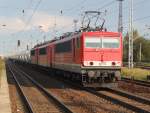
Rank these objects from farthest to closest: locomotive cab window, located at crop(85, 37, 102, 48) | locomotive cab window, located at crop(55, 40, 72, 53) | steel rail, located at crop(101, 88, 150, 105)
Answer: locomotive cab window, located at crop(55, 40, 72, 53) < locomotive cab window, located at crop(85, 37, 102, 48) < steel rail, located at crop(101, 88, 150, 105)

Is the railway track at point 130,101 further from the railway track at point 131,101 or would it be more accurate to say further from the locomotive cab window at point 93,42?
the locomotive cab window at point 93,42

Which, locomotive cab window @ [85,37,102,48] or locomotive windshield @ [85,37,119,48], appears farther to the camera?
locomotive windshield @ [85,37,119,48]

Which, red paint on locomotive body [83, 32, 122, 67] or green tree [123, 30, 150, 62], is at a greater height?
green tree [123, 30, 150, 62]

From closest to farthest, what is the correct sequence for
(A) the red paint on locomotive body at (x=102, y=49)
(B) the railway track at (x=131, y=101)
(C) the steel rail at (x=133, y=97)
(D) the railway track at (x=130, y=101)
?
(B) the railway track at (x=131, y=101), (D) the railway track at (x=130, y=101), (C) the steel rail at (x=133, y=97), (A) the red paint on locomotive body at (x=102, y=49)

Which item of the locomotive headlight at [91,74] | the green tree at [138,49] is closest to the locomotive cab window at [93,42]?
the locomotive headlight at [91,74]

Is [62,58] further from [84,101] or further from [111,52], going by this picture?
[84,101]

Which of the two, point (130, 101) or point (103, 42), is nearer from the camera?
point (130, 101)

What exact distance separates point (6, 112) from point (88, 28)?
39.7 feet

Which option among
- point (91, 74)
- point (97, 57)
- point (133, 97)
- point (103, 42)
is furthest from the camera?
point (103, 42)

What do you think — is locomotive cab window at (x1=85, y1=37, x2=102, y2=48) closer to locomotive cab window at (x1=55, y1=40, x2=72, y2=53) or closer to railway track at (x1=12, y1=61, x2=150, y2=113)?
railway track at (x1=12, y1=61, x2=150, y2=113)

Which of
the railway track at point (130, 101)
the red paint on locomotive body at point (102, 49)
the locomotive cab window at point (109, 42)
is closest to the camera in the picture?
the railway track at point (130, 101)

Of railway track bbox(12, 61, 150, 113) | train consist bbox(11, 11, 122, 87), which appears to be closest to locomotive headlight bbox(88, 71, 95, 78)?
train consist bbox(11, 11, 122, 87)

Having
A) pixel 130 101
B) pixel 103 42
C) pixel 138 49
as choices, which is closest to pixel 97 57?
pixel 103 42

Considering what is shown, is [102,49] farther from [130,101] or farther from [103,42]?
[130,101]
